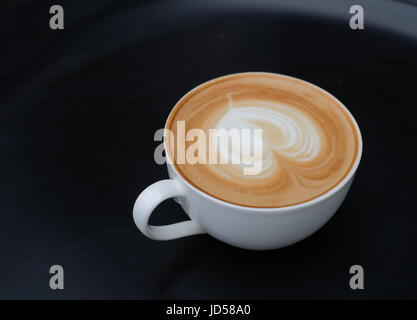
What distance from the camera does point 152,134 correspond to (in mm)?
914

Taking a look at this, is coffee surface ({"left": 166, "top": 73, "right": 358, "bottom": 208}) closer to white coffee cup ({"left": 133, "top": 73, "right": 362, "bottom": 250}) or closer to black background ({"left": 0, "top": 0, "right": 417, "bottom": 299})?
white coffee cup ({"left": 133, "top": 73, "right": 362, "bottom": 250})

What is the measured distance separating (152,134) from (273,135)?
25 cm

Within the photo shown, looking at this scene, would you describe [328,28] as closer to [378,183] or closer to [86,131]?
[378,183]

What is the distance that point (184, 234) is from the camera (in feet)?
2.37

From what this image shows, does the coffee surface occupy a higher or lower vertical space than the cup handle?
higher

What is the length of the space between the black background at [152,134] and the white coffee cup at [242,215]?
2.7 inches

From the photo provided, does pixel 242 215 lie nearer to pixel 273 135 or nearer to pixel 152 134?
pixel 273 135

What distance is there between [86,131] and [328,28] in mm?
498

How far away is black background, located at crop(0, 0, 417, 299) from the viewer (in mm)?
735

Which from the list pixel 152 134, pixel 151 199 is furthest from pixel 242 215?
pixel 152 134

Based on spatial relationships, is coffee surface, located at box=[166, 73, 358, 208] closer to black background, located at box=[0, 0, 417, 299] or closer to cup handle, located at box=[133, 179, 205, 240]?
cup handle, located at box=[133, 179, 205, 240]

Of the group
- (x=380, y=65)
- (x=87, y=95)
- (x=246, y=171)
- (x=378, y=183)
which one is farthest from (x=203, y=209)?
(x=380, y=65)

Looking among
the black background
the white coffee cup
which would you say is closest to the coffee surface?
the white coffee cup

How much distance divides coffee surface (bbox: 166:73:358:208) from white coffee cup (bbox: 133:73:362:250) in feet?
0.04
